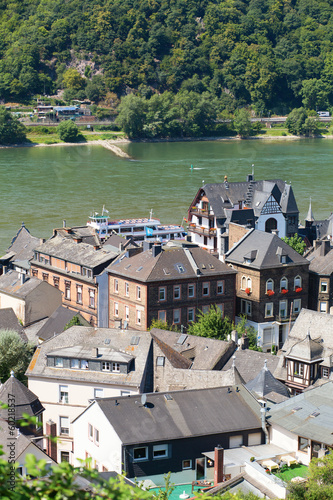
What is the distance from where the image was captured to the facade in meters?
44.5

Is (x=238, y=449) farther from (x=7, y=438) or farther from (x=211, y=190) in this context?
(x=211, y=190)

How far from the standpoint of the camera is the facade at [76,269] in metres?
44.5

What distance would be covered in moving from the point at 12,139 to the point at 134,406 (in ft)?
427

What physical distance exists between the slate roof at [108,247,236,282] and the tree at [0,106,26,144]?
365ft

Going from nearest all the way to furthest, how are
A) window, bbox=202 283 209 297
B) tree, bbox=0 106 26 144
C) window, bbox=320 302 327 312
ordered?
window, bbox=202 283 209 297, window, bbox=320 302 327 312, tree, bbox=0 106 26 144

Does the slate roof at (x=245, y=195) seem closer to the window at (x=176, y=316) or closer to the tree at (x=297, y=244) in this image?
the tree at (x=297, y=244)

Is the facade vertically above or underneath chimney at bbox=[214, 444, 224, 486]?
above

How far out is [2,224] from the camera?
80.1 meters

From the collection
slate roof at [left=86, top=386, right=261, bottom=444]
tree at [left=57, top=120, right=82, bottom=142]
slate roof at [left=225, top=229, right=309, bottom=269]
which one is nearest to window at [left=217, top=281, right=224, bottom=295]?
slate roof at [left=225, top=229, right=309, bottom=269]

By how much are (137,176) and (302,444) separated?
86903 millimetres

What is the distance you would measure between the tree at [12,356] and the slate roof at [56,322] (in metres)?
3.16

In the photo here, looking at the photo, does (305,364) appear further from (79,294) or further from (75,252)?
(75,252)

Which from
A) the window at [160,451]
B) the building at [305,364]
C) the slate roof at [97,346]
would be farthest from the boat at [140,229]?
the window at [160,451]

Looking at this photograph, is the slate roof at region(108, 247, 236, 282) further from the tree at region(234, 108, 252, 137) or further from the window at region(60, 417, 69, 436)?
the tree at region(234, 108, 252, 137)
